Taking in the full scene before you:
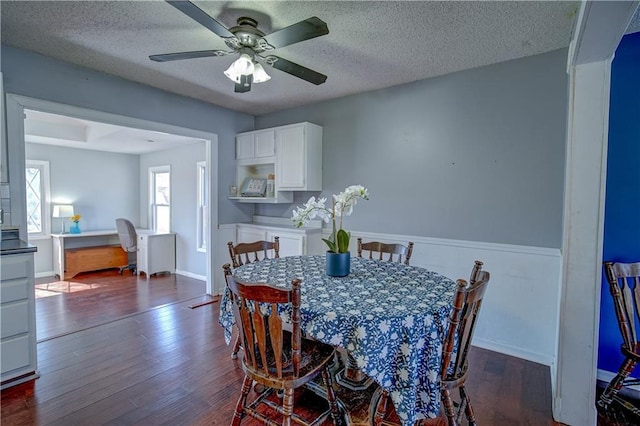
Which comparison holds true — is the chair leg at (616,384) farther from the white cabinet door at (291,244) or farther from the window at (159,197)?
the window at (159,197)

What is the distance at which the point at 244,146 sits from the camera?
4.40m

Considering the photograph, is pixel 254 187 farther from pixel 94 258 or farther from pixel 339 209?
pixel 94 258

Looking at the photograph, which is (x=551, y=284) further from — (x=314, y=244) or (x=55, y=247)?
(x=55, y=247)

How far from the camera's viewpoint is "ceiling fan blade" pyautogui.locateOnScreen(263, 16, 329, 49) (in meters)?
1.69

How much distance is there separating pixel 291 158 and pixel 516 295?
2.71m

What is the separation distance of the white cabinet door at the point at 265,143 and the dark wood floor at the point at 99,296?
2.10 m

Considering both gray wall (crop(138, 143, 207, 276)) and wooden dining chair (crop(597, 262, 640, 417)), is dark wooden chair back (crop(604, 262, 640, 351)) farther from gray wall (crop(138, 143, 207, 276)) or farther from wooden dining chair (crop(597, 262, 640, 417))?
gray wall (crop(138, 143, 207, 276))

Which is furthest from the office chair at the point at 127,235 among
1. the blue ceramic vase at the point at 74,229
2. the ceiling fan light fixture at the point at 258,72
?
the ceiling fan light fixture at the point at 258,72

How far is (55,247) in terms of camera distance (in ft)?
17.8

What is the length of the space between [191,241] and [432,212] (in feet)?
13.3

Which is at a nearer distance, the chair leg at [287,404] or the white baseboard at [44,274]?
the chair leg at [287,404]

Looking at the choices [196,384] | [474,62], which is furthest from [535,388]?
[474,62]

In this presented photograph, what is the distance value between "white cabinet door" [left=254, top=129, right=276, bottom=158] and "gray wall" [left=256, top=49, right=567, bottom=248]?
0.74 m

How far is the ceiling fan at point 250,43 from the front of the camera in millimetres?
1752
